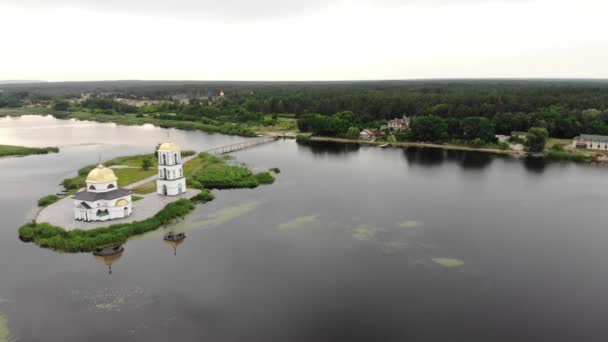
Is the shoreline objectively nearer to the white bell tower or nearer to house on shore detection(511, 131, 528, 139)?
house on shore detection(511, 131, 528, 139)

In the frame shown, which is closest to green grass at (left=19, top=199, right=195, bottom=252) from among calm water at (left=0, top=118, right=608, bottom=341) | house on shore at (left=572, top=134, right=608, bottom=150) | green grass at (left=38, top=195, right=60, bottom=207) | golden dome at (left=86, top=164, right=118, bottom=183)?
calm water at (left=0, top=118, right=608, bottom=341)

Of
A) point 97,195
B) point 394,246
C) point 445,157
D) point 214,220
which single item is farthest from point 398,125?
point 97,195

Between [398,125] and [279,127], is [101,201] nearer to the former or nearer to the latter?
[398,125]

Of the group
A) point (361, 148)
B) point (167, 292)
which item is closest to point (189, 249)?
point (167, 292)

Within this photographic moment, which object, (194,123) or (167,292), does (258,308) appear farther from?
(194,123)

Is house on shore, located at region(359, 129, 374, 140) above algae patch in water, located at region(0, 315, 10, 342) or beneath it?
above
